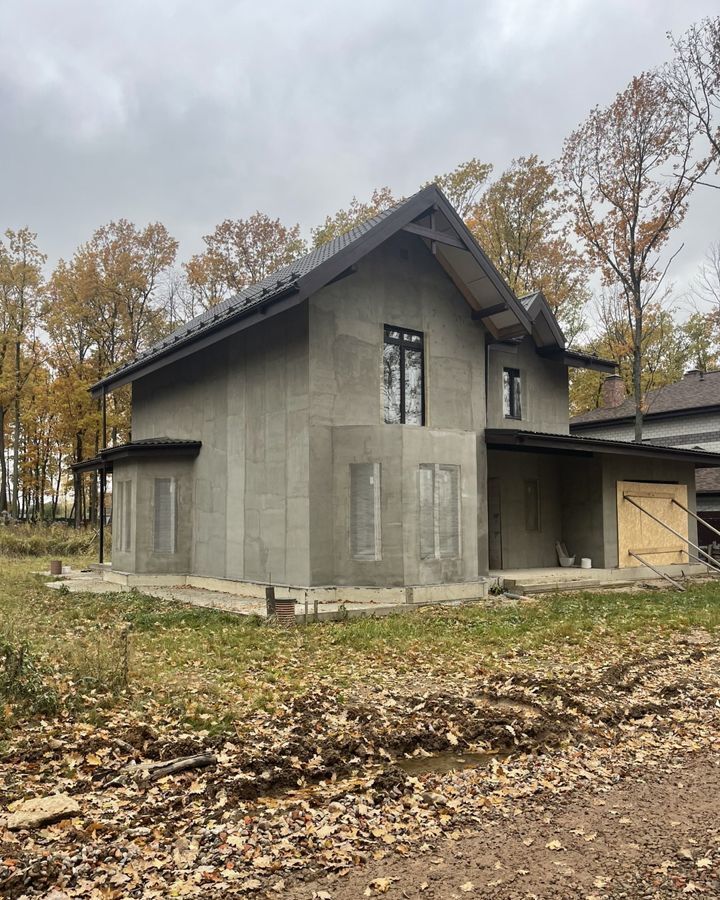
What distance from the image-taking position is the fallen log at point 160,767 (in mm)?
4406

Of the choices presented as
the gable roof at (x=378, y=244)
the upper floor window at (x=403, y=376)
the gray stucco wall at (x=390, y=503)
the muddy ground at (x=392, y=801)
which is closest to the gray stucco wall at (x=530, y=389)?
the gable roof at (x=378, y=244)

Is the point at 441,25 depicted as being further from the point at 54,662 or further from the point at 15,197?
the point at 15,197

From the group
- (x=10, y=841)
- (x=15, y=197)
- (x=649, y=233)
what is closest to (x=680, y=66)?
(x=649, y=233)

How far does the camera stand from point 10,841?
355cm

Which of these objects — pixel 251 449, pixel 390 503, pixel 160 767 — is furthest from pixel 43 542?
pixel 160 767

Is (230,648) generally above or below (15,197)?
below

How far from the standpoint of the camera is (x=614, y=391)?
28750 mm

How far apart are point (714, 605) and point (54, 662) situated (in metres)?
10.8

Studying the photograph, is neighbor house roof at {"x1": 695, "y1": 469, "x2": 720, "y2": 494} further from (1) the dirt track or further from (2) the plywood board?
(1) the dirt track

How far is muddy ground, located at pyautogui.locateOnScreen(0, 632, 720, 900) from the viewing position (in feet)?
10.8

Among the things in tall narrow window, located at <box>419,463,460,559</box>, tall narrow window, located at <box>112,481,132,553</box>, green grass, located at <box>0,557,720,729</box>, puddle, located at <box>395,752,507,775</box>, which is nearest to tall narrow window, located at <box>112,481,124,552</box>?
tall narrow window, located at <box>112,481,132,553</box>

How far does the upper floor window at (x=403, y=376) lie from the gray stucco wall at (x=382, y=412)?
0.17 m

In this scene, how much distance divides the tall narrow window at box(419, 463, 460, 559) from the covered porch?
3445mm

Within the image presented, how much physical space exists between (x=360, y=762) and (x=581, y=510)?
13.4 meters
